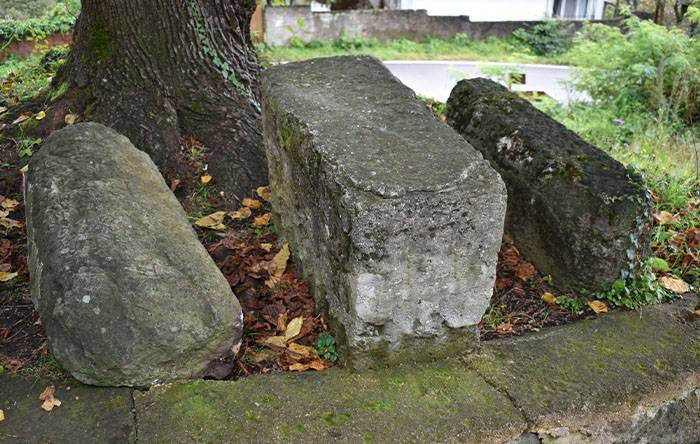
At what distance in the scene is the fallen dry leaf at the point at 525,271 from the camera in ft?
10.9

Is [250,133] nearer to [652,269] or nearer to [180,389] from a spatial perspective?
[180,389]

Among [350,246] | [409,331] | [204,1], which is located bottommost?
[409,331]

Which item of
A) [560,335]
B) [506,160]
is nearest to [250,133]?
[506,160]

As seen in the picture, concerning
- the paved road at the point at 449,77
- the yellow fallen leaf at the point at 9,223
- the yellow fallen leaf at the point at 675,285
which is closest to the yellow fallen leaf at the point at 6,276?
the yellow fallen leaf at the point at 9,223

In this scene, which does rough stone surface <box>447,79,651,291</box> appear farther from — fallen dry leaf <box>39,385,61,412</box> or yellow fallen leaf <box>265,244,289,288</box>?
fallen dry leaf <box>39,385,61,412</box>

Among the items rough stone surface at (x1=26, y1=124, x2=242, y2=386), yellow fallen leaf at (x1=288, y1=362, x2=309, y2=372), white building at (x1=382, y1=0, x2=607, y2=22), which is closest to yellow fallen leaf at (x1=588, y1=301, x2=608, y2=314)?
yellow fallen leaf at (x1=288, y1=362, x2=309, y2=372)

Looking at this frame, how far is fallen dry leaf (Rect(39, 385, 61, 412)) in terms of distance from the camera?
2271mm

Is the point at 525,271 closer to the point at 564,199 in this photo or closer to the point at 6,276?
the point at 564,199

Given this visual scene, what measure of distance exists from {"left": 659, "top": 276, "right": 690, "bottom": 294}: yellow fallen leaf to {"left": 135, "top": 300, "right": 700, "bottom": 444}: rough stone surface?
1.25ft

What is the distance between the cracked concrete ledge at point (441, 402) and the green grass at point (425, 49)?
483 inches

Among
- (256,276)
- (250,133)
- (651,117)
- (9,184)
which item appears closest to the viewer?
(256,276)

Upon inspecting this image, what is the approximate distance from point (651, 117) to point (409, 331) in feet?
18.9

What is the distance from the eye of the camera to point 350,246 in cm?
233

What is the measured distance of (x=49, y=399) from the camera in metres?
2.30
